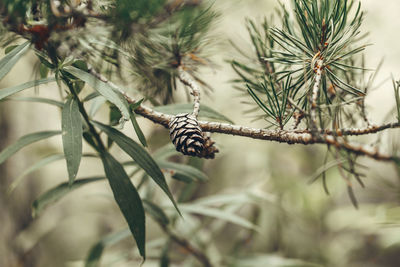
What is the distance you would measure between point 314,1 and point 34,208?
1.54 feet

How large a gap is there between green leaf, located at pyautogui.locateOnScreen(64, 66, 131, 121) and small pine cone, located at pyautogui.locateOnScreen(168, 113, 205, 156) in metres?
0.05

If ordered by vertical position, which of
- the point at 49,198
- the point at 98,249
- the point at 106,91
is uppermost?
the point at 106,91

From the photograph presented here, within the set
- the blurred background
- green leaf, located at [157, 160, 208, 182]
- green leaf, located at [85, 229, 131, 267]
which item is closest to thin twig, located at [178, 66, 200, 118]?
green leaf, located at [157, 160, 208, 182]

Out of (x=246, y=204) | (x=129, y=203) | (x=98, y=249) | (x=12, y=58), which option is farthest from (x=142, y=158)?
(x=246, y=204)

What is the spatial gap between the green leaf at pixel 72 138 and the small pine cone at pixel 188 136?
0.09 metres

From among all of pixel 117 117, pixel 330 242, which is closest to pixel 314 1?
pixel 117 117

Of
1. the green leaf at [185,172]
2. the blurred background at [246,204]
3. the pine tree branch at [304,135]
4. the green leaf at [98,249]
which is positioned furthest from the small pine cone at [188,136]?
the blurred background at [246,204]

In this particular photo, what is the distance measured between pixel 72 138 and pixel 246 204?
902 millimetres

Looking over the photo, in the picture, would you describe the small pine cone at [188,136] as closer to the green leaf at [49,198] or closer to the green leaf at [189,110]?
the green leaf at [189,110]

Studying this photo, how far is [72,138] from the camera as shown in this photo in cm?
30

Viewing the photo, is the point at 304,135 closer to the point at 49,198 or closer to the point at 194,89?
the point at 194,89

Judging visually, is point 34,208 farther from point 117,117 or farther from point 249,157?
point 249,157

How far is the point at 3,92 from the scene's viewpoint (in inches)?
13.0

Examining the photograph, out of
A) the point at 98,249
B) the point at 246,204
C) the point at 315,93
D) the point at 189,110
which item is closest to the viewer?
the point at 315,93
